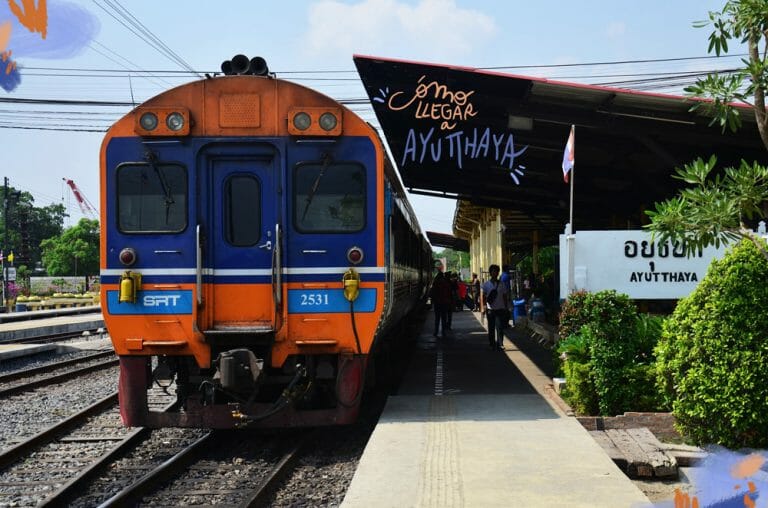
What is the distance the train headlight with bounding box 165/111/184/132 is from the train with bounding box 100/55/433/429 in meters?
0.01

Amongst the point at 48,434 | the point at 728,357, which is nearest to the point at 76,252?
the point at 48,434

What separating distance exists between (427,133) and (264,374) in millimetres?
7647

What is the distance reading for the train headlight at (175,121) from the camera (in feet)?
25.1

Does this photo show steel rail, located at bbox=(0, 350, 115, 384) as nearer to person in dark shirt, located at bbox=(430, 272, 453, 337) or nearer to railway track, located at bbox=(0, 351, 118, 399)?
railway track, located at bbox=(0, 351, 118, 399)

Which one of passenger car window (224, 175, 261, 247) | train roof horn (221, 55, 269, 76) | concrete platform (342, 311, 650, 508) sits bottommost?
concrete platform (342, 311, 650, 508)

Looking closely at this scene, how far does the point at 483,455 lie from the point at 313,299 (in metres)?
2.25

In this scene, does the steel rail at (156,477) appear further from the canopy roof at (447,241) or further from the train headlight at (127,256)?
the canopy roof at (447,241)

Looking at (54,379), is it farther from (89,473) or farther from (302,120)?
(302,120)

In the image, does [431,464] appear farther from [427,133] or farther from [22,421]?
[427,133]

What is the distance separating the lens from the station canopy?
38.5 feet

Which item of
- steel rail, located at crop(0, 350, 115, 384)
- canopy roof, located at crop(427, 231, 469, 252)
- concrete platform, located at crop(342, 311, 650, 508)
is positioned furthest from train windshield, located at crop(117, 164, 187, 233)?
canopy roof, located at crop(427, 231, 469, 252)

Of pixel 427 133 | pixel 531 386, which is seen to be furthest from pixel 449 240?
pixel 531 386

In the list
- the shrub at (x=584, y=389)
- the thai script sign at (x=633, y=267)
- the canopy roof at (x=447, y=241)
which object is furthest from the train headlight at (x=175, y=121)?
the canopy roof at (x=447, y=241)

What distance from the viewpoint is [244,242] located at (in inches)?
304
